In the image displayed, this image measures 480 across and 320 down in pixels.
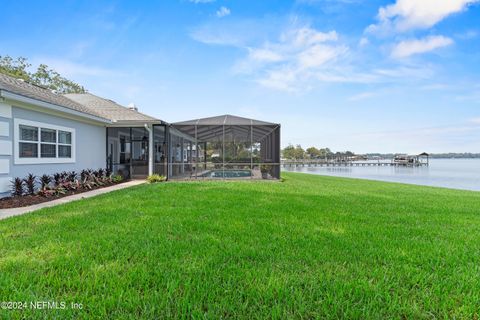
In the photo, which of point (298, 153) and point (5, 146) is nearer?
point (5, 146)

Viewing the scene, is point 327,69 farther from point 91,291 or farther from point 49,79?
point 49,79

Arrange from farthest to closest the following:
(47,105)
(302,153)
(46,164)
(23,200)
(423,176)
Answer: (302,153) < (423,176) < (46,164) < (47,105) < (23,200)

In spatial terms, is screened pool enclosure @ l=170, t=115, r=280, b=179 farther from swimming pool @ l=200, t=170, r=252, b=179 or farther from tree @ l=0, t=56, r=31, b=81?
tree @ l=0, t=56, r=31, b=81

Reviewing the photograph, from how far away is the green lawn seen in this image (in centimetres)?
217

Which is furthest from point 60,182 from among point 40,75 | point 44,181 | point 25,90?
point 40,75

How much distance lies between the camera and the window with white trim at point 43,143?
8.33m

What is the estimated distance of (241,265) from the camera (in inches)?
116

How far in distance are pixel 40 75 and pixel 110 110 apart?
24.0 m

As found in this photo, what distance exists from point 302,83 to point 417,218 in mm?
13513

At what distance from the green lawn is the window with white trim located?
4.35m

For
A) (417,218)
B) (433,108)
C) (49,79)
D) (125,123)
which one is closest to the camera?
(417,218)

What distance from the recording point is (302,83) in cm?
1753

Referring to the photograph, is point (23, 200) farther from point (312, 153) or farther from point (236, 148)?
point (312, 153)

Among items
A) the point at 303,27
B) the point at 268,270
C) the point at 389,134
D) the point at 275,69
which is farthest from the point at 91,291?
the point at 389,134
